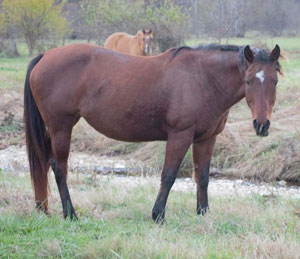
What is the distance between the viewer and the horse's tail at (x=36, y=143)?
472 cm

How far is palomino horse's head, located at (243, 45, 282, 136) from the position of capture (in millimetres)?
4086

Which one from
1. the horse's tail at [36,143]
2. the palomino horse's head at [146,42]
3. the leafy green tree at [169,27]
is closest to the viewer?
the horse's tail at [36,143]

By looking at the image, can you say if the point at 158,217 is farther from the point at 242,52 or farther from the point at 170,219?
the point at 242,52

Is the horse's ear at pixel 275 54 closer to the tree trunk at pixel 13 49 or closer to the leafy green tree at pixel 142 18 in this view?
the leafy green tree at pixel 142 18

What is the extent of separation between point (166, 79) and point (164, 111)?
0.32m

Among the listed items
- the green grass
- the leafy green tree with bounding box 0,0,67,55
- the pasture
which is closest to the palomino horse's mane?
the pasture

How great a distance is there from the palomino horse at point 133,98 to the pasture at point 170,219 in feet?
1.14

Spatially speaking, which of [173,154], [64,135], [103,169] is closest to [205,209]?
[173,154]

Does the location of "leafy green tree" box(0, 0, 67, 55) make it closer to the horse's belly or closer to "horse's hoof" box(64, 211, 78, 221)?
the horse's belly

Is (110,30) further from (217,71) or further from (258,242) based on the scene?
(258,242)

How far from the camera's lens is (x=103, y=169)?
807 centimetres

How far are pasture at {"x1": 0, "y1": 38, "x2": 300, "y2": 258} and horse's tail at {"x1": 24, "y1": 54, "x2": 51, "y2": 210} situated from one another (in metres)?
0.24

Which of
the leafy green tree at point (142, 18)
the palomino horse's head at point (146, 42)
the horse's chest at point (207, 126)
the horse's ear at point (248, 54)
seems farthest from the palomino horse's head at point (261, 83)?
the leafy green tree at point (142, 18)

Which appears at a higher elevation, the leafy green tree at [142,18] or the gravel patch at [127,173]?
the leafy green tree at [142,18]
